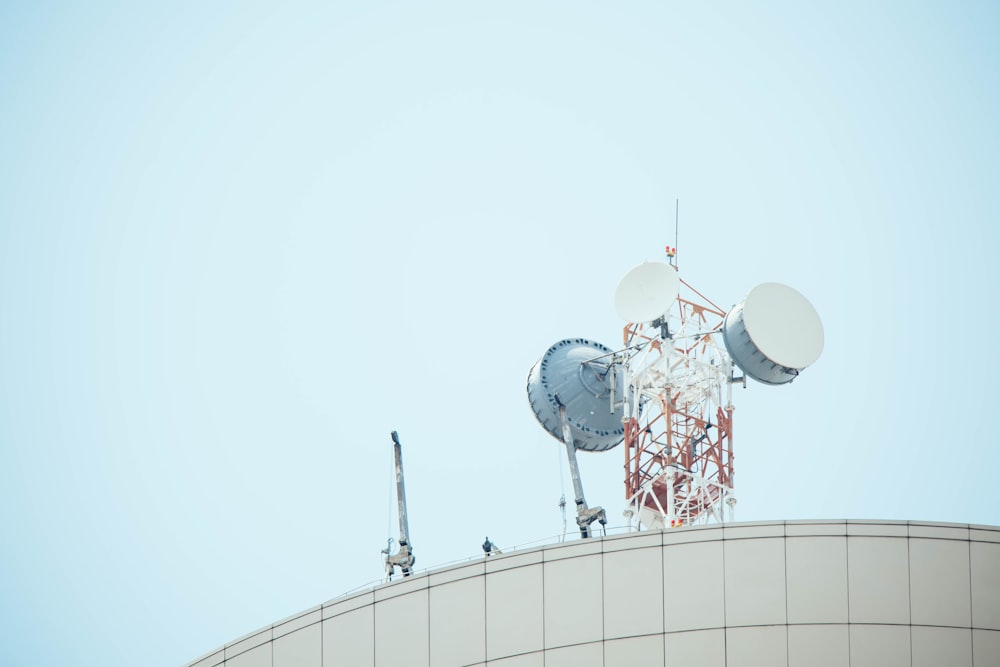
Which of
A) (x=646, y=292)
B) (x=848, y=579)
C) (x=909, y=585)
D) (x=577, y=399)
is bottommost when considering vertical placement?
(x=909, y=585)

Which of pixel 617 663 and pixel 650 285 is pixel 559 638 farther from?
pixel 650 285

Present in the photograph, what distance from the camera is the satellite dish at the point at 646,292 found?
5553cm

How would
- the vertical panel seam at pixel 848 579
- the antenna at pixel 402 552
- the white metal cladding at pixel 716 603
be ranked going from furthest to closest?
the antenna at pixel 402 552 < the white metal cladding at pixel 716 603 < the vertical panel seam at pixel 848 579

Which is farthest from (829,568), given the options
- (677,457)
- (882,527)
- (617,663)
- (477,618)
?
(677,457)

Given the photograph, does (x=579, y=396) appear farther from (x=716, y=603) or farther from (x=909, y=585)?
(x=909, y=585)

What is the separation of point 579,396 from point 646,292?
4445 mm

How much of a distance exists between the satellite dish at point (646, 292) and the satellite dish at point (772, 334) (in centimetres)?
330

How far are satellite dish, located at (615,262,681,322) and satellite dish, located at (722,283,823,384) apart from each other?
3.30m

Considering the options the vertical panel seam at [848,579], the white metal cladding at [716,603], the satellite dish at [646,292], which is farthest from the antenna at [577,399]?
the vertical panel seam at [848,579]

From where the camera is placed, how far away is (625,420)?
56312 millimetres

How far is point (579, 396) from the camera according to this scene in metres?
56.9

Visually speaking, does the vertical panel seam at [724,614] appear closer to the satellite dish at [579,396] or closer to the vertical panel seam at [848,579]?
the vertical panel seam at [848,579]

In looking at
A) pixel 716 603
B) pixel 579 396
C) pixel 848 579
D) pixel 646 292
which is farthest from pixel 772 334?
pixel 716 603

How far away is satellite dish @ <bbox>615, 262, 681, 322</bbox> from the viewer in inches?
2186
